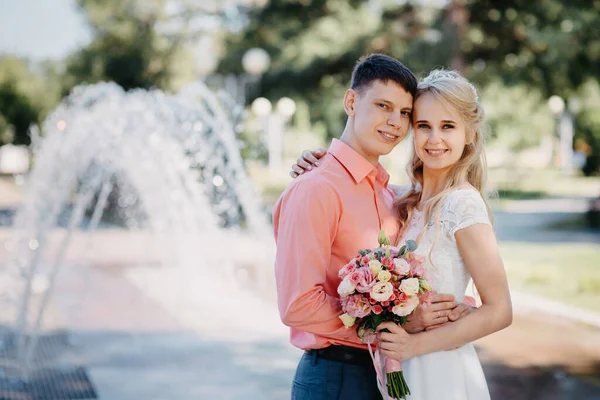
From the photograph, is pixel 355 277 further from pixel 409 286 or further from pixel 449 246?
pixel 449 246

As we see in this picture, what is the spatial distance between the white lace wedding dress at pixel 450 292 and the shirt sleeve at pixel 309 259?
291 millimetres

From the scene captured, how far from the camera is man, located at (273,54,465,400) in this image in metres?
2.62

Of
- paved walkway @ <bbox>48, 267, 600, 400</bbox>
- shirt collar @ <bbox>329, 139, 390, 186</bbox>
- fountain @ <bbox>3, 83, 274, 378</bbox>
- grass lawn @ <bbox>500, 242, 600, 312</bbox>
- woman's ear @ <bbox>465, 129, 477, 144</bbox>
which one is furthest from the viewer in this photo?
grass lawn @ <bbox>500, 242, 600, 312</bbox>

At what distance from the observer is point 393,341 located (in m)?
2.62

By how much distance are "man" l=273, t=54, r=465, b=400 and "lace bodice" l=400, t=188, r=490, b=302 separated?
9cm

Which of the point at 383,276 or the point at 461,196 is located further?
the point at 461,196

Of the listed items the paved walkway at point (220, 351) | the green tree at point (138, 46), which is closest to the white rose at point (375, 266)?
the paved walkway at point (220, 351)

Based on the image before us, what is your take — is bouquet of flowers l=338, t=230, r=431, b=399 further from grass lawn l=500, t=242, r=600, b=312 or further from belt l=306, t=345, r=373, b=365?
grass lawn l=500, t=242, r=600, b=312

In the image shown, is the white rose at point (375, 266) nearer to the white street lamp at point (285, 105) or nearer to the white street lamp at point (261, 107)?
the white street lamp at point (261, 107)

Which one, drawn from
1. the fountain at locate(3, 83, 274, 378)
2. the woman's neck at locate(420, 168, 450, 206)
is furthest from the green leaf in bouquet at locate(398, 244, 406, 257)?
the fountain at locate(3, 83, 274, 378)

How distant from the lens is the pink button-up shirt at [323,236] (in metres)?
2.61

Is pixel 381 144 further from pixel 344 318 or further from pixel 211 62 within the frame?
pixel 211 62

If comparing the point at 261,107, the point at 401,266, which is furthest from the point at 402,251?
the point at 261,107

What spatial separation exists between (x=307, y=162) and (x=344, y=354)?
70 centimetres
